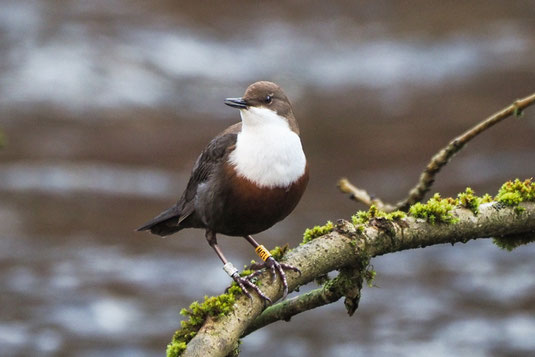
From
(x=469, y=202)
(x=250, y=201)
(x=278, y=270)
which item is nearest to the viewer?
(x=278, y=270)

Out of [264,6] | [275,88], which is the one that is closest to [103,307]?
[275,88]

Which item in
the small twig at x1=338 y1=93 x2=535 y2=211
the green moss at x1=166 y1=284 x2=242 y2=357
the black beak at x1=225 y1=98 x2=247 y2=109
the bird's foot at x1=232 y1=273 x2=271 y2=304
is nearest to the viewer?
the green moss at x1=166 y1=284 x2=242 y2=357

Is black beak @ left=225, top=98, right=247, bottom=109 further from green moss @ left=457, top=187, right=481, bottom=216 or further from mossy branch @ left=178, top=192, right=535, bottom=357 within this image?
green moss @ left=457, top=187, right=481, bottom=216

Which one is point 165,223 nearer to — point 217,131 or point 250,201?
point 250,201

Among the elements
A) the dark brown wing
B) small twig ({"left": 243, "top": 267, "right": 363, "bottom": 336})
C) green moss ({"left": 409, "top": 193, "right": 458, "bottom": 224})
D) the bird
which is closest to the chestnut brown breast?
the bird

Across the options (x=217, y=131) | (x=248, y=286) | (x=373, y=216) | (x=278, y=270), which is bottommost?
(x=248, y=286)

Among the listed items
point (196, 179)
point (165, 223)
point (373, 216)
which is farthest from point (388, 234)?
point (165, 223)

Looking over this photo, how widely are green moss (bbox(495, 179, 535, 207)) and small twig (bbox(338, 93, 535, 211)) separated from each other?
0.95ft

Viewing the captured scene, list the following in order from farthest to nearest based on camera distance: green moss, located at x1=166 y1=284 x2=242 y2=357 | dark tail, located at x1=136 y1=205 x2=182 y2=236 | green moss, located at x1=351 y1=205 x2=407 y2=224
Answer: dark tail, located at x1=136 y1=205 x2=182 y2=236 → green moss, located at x1=351 y1=205 x2=407 y2=224 → green moss, located at x1=166 y1=284 x2=242 y2=357

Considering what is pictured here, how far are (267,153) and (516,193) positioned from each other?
1117 mm

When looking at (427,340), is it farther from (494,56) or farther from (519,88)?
(494,56)

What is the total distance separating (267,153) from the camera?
3.87 m

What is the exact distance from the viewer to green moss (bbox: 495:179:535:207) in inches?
129

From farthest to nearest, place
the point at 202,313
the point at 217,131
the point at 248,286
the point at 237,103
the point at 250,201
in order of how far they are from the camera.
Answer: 1. the point at 217,131
2. the point at 237,103
3. the point at 250,201
4. the point at 248,286
5. the point at 202,313
